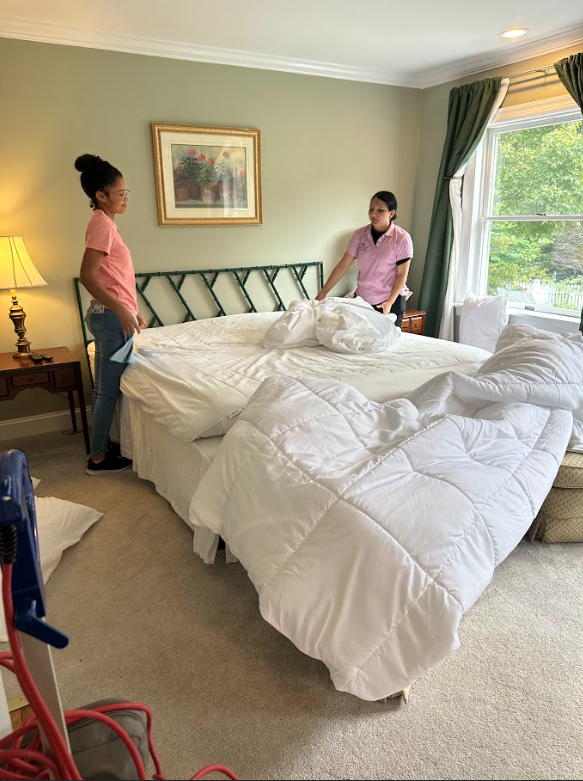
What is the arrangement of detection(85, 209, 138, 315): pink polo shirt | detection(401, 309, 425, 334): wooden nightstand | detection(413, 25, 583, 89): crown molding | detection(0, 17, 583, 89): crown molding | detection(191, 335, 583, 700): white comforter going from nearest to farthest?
detection(191, 335, 583, 700): white comforter, detection(85, 209, 138, 315): pink polo shirt, detection(0, 17, 583, 89): crown molding, detection(413, 25, 583, 89): crown molding, detection(401, 309, 425, 334): wooden nightstand

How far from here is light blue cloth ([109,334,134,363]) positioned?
2.88 m

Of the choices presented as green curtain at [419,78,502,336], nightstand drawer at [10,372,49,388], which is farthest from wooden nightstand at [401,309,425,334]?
nightstand drawer at [10,372,49,388]

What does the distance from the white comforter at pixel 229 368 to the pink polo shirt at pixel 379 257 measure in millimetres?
602

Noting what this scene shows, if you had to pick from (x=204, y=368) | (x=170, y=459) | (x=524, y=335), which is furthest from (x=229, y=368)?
(x=524, y=335)

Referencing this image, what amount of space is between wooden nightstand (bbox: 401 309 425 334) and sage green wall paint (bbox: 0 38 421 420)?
0.80m

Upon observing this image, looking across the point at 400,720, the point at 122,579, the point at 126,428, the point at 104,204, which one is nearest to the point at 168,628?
the point at 122,579

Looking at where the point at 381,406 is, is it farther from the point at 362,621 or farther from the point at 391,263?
the point at 391,263

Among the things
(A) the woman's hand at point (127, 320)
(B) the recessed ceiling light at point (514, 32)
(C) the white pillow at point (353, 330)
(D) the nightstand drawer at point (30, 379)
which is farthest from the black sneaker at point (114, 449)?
(B) the recessed ceiling light at point (514, 32)

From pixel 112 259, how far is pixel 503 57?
3.21 meters

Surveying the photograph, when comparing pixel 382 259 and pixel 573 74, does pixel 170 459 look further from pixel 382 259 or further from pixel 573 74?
pixel 573 74

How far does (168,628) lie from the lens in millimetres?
1867

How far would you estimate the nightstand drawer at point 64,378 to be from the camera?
10.6 feet

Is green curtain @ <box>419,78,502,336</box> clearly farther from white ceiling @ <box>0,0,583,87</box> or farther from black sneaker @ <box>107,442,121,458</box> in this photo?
black sneaker @ <box>107,442,121,458</box>

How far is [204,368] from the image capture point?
107 inches
